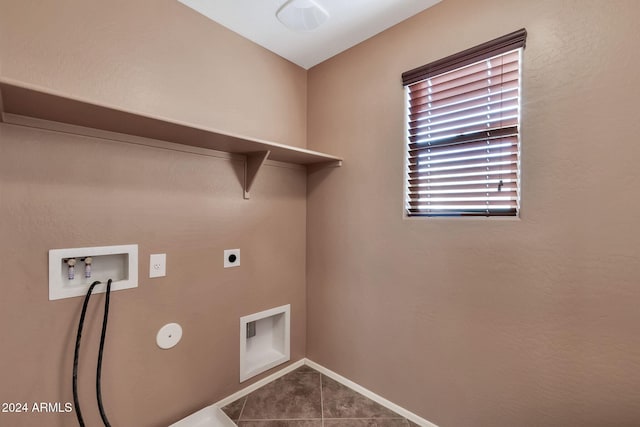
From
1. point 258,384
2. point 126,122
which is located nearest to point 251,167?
point 126,122

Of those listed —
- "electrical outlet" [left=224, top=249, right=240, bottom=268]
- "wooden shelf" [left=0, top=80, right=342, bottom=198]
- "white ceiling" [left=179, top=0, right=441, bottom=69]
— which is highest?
"white ceiling" [left=179, top=0, right=441, bottom=69]

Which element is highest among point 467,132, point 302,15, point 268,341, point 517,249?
point 302,15

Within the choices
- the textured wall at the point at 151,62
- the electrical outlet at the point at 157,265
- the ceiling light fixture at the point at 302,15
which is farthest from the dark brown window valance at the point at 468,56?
the electrical outlet at the point at 157,265

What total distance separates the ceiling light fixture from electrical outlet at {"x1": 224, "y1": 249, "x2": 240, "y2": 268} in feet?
4.81

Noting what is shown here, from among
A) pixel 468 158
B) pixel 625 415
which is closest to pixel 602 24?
pixel 468 158

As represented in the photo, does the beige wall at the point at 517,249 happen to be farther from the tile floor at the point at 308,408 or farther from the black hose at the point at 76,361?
the black hose at the point at 76,361

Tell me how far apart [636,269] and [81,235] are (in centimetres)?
232

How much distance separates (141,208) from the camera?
1.40m

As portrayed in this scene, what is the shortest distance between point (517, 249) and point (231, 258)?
161cm

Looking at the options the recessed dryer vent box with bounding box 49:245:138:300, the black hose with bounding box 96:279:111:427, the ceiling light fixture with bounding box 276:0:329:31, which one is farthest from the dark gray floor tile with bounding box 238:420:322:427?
the ceiling light fixture with bounding box 276:0:329:31

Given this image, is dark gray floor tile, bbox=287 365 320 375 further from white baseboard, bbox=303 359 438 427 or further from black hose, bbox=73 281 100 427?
black hose, bbox=73 281 100 427

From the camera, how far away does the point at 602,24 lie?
1071 millimetres

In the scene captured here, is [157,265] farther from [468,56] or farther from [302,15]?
[468,56]

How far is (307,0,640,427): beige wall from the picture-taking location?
1047mm
